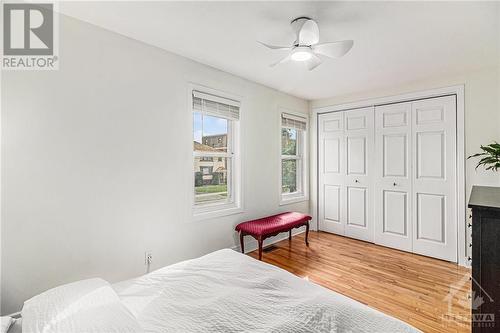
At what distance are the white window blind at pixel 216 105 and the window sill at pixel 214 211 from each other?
1.20 meters

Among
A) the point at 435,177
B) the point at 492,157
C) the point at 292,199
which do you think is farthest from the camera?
the point at 292,199

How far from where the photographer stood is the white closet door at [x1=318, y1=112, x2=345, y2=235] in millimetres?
4258

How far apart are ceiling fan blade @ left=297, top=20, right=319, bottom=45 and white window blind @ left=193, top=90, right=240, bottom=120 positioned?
137cm

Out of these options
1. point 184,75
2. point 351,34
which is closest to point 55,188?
point 184,75

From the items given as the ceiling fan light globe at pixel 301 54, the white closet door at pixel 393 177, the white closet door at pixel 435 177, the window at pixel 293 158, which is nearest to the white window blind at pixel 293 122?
the window at pixel 293 158

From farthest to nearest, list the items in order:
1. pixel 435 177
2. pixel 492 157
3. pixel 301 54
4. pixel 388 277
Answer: pixel 435 177 → pixel 388 277 → pixel 492 157 → pixel 301 54

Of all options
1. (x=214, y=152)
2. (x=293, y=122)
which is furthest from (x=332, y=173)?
(x=214, y=152)

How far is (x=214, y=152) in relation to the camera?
10.4 feet

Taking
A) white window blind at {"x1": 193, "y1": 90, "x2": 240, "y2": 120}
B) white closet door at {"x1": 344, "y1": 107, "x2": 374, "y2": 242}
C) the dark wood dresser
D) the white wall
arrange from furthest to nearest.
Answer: white closet door at {"x1": 344, "y1": 107, "x2": 374, "y2": 242} → white window blind at {"x1": 193, "y1": 90, "x2": 240, "y2": 120} → the white wall → the dark wood dresser

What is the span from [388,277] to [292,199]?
185cm

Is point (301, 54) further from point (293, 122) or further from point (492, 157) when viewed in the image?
point (492, 157)

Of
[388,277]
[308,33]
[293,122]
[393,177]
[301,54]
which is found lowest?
[388,277]

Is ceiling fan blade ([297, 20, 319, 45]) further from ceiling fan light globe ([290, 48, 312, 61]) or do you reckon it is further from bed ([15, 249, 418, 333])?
bed ([15, 249, 418, 333])

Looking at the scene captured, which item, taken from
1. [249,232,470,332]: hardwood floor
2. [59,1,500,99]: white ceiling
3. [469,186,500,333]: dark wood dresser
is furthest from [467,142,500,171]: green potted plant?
[469,186,500,333]: dark wood dresser
